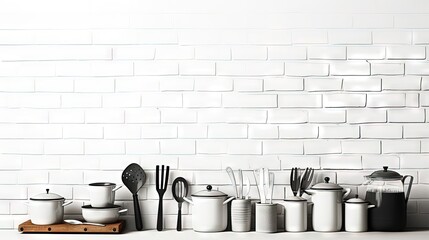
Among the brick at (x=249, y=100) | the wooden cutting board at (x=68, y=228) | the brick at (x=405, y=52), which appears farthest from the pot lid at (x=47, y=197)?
the brick at (x=405, y=52)

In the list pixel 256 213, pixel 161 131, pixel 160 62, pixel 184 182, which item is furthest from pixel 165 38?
pixel 256 213

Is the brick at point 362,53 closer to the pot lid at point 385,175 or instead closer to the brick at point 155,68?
the pot lid at point 385,175

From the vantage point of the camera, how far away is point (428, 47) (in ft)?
12.0

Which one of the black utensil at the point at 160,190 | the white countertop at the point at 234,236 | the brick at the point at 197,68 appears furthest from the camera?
the brick at the point at 197,68

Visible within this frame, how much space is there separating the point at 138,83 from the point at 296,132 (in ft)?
3.08

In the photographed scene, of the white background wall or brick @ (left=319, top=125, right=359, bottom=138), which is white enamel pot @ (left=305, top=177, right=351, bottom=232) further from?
brick @ (left=319, top=125, right=359, bottom=138)

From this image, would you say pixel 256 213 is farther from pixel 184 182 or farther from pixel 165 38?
pixel 165 38

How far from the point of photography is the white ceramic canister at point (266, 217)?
11.3 ft

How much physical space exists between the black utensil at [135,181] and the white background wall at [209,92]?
0.06 metres

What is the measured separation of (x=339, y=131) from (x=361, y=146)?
15cm

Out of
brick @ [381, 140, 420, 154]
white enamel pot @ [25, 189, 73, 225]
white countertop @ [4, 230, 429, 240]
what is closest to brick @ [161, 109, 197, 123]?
white countertop @ [4, 230, 429, 240]

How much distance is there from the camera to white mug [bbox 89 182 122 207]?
3.49 metres

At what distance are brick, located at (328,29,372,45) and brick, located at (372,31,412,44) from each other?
1.6 inches

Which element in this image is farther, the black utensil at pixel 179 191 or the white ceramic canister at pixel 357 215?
the black utensil at pixel 179 191
